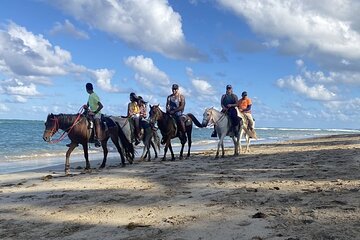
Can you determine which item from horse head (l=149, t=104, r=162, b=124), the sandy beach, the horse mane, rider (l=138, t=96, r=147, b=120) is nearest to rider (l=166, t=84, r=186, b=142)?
horse head (l=149, t=104, r=162, b=124)

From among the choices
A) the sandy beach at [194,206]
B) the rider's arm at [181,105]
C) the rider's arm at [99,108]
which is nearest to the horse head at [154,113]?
the rider's arm at [181,105]

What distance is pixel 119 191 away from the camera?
30.8ft

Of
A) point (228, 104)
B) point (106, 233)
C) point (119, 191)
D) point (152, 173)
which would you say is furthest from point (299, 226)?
point (228, 104)

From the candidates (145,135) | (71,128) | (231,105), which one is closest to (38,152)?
(145,135)

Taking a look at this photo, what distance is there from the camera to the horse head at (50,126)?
13.4m

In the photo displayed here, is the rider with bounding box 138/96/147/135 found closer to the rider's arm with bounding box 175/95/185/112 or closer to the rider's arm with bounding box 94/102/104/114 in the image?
the rider's arm with bounding box 175/95/185/112

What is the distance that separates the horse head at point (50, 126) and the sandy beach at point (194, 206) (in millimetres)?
2247

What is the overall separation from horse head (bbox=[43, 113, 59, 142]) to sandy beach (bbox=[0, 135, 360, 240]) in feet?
7.37

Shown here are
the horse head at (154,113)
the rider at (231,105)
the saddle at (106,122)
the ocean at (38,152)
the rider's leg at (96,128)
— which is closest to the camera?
the rider's leg at (96,128)

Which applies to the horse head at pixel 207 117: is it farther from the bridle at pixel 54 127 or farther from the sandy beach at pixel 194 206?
the bridle at pixel 54 127

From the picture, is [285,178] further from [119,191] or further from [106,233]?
[106,233]

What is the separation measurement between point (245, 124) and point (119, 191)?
9.73 metres

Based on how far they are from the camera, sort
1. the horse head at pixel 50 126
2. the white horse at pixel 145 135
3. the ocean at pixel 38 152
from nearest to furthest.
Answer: the horse head at pixel 50 126 < the white horse at pixel 145 135 < the ocean at pixel 38 152

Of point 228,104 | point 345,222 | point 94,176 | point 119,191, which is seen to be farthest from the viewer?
point 228,104
